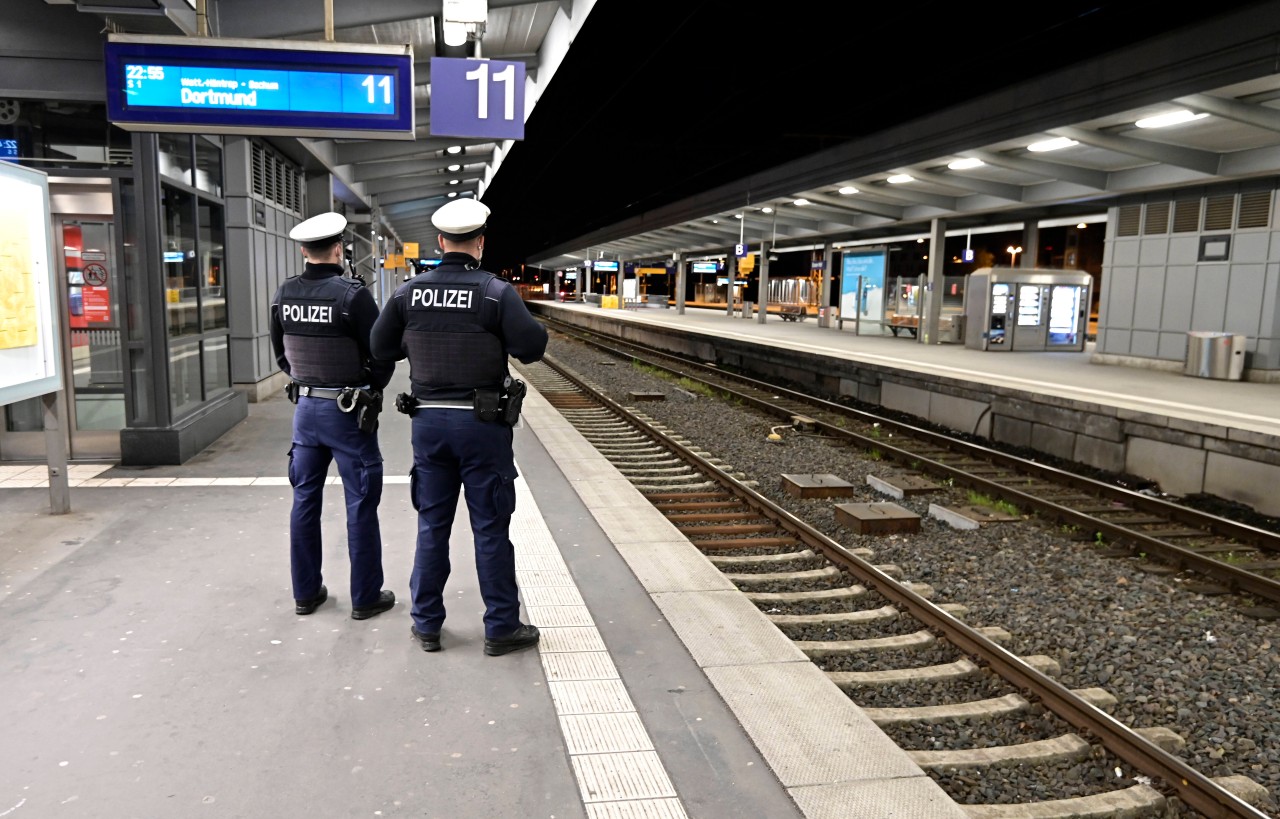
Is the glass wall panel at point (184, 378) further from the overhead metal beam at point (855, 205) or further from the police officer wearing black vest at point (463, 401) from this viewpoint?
the overhead metal beam at point (855, 205)

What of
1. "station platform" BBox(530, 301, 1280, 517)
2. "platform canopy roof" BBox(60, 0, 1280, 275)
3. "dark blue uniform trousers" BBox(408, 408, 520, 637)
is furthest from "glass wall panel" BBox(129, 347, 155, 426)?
"station platform" BBox(530, 301, 1280, 517)

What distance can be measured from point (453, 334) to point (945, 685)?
297 cm

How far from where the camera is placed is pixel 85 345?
7.98 meters

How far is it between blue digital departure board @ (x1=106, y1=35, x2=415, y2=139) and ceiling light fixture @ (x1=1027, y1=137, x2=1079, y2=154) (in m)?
11.0

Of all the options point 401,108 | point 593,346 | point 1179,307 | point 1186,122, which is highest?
point 1186,122

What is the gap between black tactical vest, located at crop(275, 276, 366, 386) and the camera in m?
4.24

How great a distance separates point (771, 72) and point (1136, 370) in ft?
33.4

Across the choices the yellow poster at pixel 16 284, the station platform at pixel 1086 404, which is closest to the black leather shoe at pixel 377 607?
the yellow poster at pixel 16 284

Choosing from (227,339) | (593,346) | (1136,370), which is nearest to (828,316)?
(593,346)

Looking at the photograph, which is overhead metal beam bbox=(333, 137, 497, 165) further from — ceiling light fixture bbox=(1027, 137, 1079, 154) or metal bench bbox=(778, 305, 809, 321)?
metal bench bbox=(778, 305, 809, 321)

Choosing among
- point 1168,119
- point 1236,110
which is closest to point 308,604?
point 1236,110

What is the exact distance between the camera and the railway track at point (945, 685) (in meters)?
3.38

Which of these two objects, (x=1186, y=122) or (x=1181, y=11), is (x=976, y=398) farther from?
(x=1181, y=11)

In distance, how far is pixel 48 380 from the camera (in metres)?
5.90
